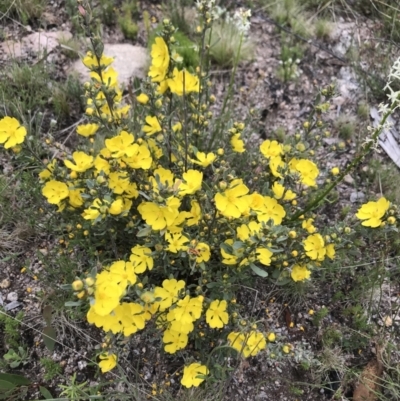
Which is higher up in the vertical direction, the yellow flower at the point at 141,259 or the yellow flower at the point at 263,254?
the yellow flower at the point at 263,254

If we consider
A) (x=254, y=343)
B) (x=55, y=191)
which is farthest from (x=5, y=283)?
(x=254, y=343)

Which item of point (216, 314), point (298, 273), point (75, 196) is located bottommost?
point (216, 314)

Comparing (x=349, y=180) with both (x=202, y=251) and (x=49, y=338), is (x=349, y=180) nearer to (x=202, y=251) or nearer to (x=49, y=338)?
(x=202, y=251)

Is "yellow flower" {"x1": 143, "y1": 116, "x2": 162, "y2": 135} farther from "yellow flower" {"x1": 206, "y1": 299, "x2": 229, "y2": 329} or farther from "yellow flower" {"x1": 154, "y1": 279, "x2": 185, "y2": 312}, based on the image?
"yellow flower" {"x1": 206, "y1": 299, "x2": 229, "y2": 329}

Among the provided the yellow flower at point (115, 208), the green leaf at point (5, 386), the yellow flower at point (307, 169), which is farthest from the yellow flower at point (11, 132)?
the yellow flower at point (307, 169)

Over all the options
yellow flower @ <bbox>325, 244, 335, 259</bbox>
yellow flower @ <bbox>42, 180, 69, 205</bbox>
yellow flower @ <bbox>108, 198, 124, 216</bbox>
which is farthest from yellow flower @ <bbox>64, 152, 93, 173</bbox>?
yellow flower @ <bbox>325, 244, 335, 259</bbox>

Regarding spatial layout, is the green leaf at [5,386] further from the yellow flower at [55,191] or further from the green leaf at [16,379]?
the yellow flower at [55,191]
